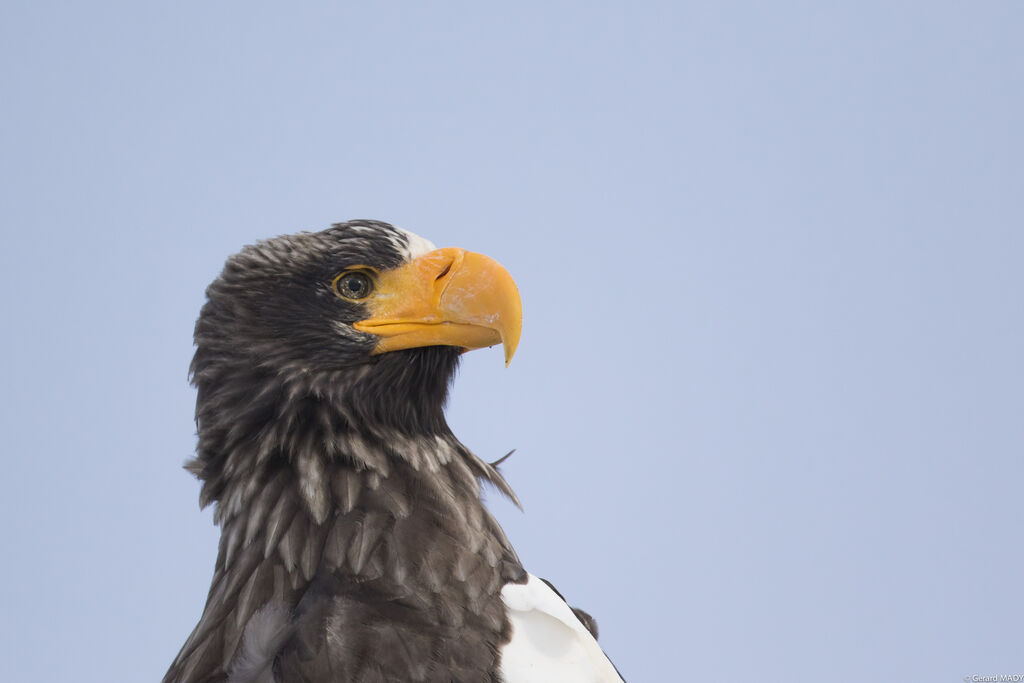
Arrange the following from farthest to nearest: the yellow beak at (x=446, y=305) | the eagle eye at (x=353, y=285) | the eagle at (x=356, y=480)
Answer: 1. the eagle eye at (x=353, y=285)
2. the yellow beak at (x=446, y=305)
3. the eagle at (x=356, y=480)

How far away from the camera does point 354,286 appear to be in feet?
11.8

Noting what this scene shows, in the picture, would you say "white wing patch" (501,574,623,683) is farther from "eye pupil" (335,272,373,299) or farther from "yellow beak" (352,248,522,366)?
"eye pupil" (335,272,373,299)

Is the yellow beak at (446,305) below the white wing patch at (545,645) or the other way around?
the other way around

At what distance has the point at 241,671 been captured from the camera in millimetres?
3080

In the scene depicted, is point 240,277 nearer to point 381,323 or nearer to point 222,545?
point 381,323

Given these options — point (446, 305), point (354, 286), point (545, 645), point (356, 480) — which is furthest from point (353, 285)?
point (545, 645)

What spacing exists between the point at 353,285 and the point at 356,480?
643mm

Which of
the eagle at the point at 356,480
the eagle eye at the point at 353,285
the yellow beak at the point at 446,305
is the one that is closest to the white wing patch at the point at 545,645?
the eagle at the point at 356,480

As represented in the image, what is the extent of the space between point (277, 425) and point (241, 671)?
0.78m

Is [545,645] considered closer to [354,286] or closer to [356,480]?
[356,480]

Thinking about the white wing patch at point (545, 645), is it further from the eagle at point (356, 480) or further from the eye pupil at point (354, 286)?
the eye pupil at point (354, 286)

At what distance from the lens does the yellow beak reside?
3.43m

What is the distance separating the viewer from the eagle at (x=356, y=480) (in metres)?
3.10

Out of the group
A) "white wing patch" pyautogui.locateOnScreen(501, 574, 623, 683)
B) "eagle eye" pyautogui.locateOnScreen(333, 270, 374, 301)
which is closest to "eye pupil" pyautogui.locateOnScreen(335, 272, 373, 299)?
"eagle eye" pyautogui.locateOnScreen(333, 270, 374, 301)
